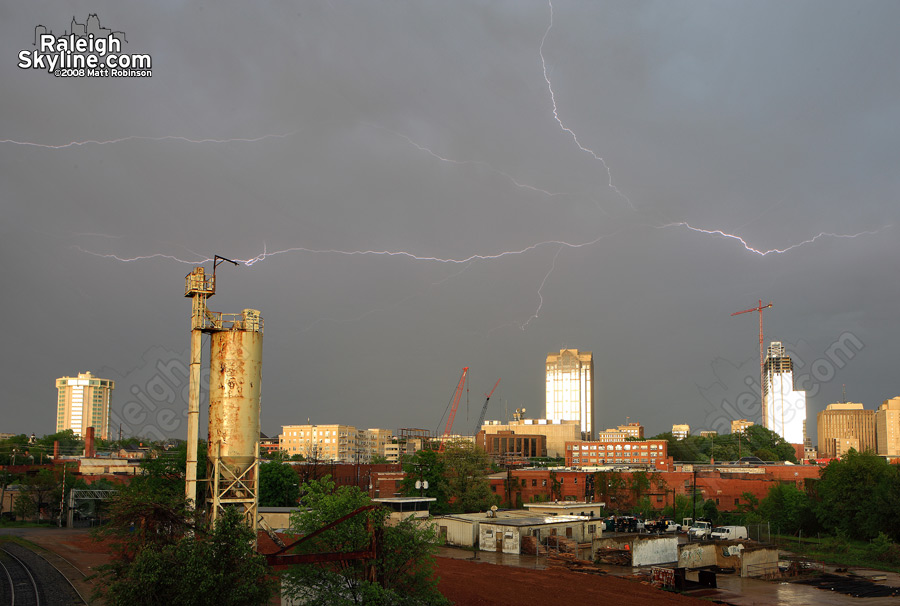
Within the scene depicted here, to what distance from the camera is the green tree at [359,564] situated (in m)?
18.6

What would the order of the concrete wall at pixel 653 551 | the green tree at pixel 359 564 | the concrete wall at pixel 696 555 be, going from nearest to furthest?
the green tree at pixel 359 564 → the concrete wall at pixel 696 555 → the concrete wall at pixel 653 551

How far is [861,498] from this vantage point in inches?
2092

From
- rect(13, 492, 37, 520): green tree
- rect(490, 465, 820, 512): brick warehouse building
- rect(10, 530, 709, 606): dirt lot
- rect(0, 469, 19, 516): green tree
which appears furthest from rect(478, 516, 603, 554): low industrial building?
rect(0, 469, 19, 516): green tree

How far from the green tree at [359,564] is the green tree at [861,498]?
4295cm

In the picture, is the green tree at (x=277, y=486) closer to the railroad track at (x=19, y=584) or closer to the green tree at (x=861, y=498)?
the railroad track at (x=19, y=584)

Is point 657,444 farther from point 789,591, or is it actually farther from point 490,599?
point 490,599

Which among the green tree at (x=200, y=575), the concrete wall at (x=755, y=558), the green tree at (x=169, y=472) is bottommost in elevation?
the concrete wall at (x=755, y=558)

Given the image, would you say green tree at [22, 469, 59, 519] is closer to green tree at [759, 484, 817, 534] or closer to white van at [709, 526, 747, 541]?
white van at [709, 526, 747, 541]

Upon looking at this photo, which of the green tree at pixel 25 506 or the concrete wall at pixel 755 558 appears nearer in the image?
the concrete wall at pixel 755 558

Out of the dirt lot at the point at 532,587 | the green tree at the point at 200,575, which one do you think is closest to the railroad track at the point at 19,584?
the dirt lot at the point at 532,587

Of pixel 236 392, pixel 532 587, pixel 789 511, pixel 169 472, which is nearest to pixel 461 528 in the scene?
pixel 532 587

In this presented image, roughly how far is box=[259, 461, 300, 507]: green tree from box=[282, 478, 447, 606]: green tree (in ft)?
148

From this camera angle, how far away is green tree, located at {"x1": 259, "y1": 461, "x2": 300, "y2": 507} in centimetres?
6266

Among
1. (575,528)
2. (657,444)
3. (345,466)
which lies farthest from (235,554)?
(657,444)
